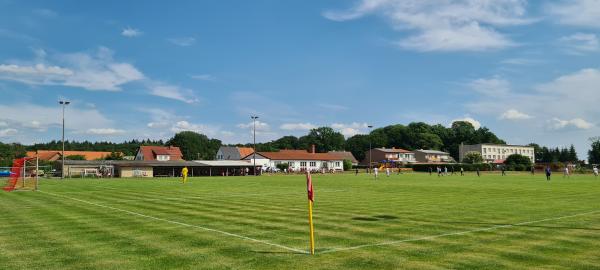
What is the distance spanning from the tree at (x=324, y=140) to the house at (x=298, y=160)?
52072 millimetres

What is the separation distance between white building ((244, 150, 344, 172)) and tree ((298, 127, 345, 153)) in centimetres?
5207

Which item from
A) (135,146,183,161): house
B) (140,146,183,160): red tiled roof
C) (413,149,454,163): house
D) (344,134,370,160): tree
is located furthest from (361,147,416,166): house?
(135,146,183,161): house

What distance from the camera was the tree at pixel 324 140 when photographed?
18500cm

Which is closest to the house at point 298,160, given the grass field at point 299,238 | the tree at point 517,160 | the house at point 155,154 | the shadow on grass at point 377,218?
the house at point 155,154

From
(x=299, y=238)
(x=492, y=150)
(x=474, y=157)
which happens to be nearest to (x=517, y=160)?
(x=474, y=157)

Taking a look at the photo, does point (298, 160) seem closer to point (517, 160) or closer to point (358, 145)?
point (517, 160)

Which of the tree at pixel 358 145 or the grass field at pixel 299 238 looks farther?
the tree at pixel 358 145

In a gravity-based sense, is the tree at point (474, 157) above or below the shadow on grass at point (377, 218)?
above

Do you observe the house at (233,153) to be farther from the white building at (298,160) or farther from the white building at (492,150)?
the white building at (492,150)

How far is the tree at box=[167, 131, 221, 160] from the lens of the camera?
168750 mm

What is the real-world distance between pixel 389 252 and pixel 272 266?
114 inches

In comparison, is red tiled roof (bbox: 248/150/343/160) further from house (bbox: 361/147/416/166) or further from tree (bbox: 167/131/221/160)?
tree (bbox: 167/131/221/160)

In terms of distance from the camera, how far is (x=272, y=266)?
368 inches

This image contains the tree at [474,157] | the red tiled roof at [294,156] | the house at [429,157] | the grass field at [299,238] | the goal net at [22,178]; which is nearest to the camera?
the grass field at [299,238]
